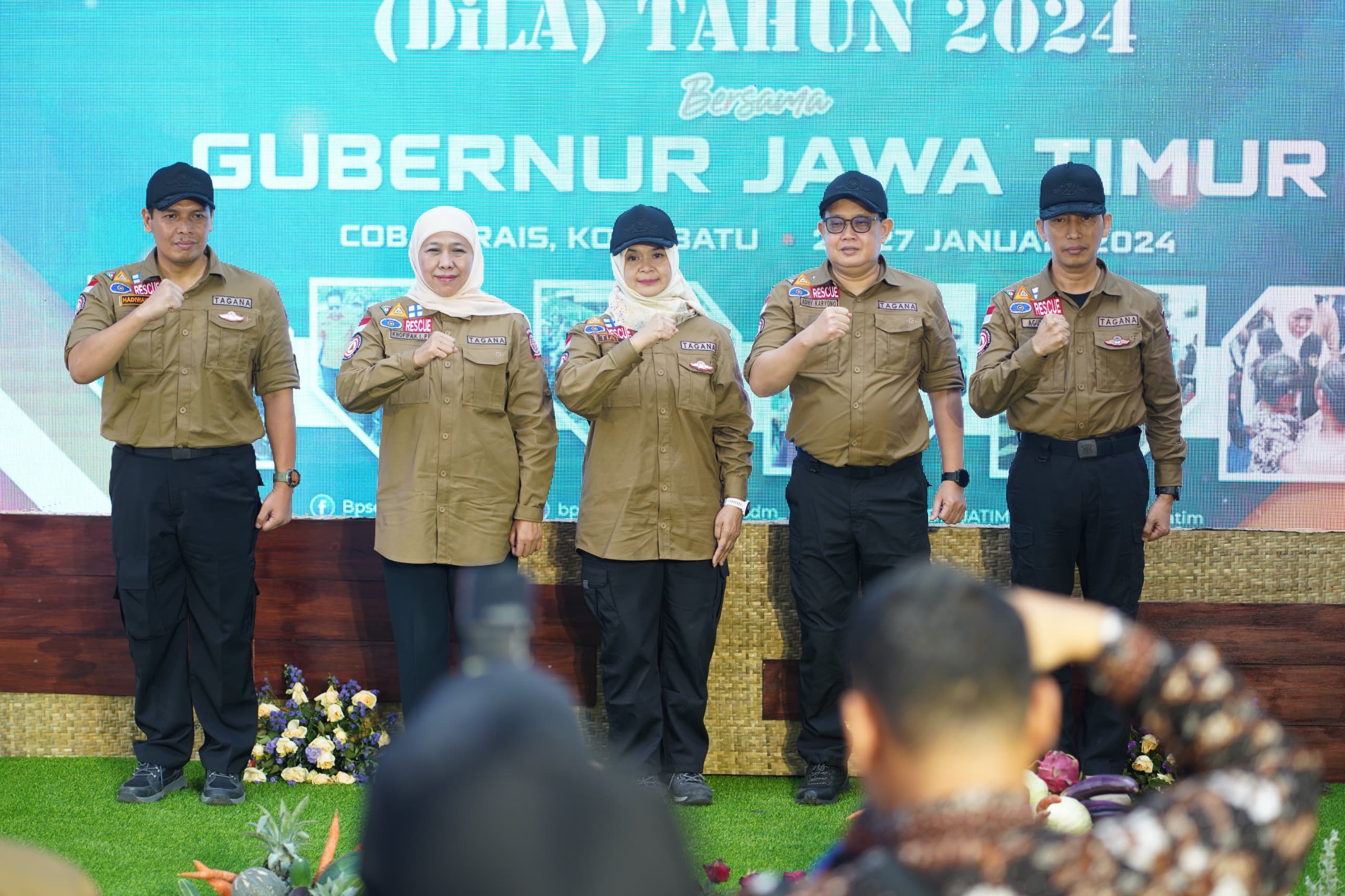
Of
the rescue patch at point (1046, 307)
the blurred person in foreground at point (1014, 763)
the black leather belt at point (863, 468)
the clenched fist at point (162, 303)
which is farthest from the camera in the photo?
the rescue patch at point (1046, 307)

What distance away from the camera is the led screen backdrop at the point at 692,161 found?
15.3ft

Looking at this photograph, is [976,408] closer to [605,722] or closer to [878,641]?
[605,722]

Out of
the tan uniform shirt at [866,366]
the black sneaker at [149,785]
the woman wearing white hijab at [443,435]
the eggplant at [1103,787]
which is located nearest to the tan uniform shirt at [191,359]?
the woman wearing white hijab at [443,435]

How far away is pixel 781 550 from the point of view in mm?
3717

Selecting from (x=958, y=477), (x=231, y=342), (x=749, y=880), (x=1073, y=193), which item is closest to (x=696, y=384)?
(x=958, y=477)

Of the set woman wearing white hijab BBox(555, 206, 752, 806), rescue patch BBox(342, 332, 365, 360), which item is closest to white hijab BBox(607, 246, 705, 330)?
woman wearing white hijab BBox(555, 206, 752, 806)

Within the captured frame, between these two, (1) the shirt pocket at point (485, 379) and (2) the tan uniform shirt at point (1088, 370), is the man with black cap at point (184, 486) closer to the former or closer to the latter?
(1) the shirt pocket at point (485, 379)

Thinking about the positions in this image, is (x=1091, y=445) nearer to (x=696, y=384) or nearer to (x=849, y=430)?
(x=849, y=430)

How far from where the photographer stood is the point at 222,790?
3408mm

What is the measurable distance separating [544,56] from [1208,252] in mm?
2598

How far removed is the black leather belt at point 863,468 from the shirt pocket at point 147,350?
182cm

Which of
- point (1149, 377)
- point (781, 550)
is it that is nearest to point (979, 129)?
point (1149, 377)

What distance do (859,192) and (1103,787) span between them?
2117mm

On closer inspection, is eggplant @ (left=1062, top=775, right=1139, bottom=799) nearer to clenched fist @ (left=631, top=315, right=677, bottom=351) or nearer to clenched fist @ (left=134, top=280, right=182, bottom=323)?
clenched fist @ (left=631, top=315, right=677, bottom=351)
